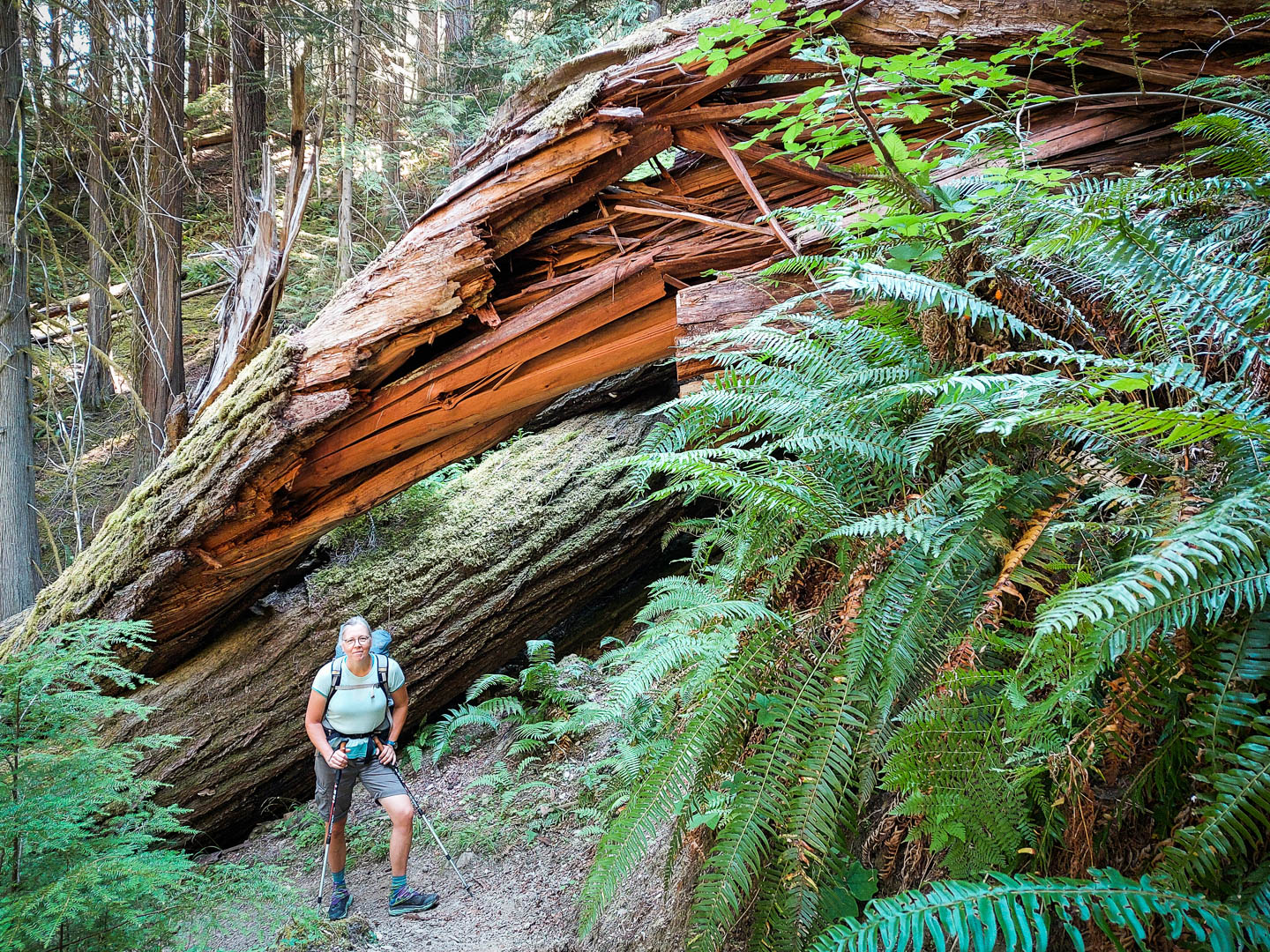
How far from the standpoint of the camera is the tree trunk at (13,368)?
6363 millimetres

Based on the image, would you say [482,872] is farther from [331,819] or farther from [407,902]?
[331,819]

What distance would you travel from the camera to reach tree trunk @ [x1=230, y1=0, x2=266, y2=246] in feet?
24.3

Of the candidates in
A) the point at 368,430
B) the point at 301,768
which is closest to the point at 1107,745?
the point at 368,430

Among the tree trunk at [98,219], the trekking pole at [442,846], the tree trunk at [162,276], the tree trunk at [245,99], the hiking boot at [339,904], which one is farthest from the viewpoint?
the tree trunk at [245,99]

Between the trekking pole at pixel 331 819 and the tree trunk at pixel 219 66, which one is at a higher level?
the tree trunk at pixel 219 66

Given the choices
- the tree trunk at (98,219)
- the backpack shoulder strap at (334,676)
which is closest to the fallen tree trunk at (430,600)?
the backpack shoulder strap at (334,676)

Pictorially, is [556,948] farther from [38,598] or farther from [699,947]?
[38,598]

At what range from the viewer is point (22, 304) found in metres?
6.68

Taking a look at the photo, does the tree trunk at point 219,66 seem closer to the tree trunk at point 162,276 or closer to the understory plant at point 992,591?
the tree trunk at point 162,276

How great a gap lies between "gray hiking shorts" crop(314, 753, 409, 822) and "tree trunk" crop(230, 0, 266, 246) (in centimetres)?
499

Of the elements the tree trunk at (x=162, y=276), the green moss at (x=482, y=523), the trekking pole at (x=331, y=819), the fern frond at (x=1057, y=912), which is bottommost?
the trekking pole at (x=331, y=819)

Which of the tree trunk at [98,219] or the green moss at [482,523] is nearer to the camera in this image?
the green moss at [482,523]

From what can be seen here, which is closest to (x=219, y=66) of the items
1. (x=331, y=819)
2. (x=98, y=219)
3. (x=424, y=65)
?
(x=424, y=65)

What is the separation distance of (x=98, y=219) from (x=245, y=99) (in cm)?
237
